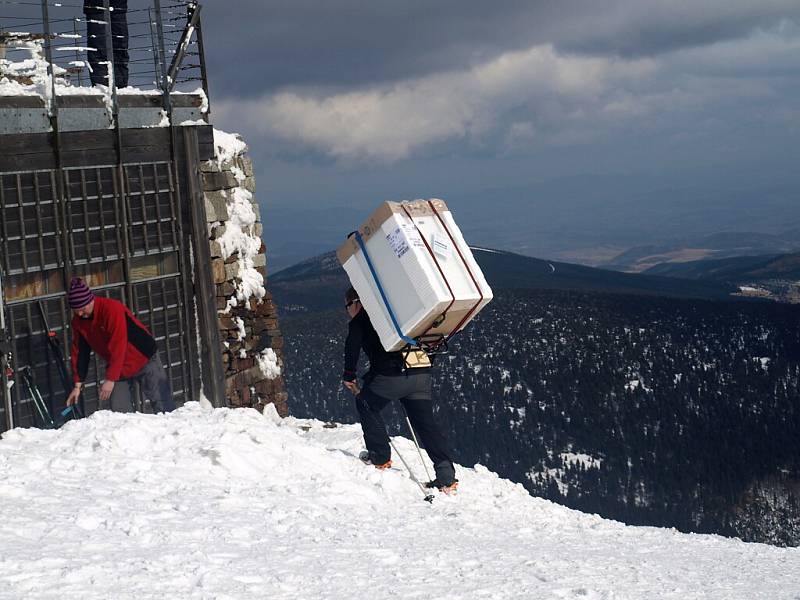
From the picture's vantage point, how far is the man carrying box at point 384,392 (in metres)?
9.79

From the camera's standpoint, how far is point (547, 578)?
265 inches

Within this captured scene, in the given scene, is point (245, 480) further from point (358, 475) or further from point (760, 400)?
point (760, 400)

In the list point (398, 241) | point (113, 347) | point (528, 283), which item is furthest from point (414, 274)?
point (528, 283)

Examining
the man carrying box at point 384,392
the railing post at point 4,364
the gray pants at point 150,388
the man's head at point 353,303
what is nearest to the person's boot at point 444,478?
the man carrying box at point 384,392

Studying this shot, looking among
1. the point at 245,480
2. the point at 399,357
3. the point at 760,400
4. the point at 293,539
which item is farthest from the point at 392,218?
the point at 760,400

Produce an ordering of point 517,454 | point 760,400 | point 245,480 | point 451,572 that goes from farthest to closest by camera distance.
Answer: point 760,400
point 517,454
point 245,480
point 451,572

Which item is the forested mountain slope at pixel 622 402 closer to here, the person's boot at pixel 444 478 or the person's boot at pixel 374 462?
the person's boot at pixel 374 462

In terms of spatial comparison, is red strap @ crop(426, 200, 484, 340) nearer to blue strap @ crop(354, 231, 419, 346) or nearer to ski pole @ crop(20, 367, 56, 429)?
blue strap @ crop(354, 231, 419, 346)

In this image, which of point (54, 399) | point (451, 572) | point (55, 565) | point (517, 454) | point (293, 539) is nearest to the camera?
point (55, 565)

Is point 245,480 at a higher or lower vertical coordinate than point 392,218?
lower

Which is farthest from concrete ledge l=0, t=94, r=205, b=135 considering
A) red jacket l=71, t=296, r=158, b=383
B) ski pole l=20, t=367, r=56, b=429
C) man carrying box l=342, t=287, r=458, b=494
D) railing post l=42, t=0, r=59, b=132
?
man carrying box l=342, t=287, r=458, b=494

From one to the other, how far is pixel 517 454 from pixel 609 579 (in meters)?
64.1

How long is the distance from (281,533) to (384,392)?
2.75m

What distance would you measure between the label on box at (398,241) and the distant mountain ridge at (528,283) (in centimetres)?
12266
